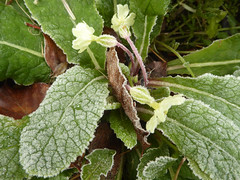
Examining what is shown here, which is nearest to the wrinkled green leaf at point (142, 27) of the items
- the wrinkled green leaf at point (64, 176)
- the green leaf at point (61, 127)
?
the green leaf at point (61, 127)

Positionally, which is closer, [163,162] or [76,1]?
[163,162]

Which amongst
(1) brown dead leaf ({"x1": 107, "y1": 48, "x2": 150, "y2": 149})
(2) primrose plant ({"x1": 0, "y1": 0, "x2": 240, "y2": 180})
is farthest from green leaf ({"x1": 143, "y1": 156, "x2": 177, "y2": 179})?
(1) brown dead leaf ({"x1": 107, "y1": 48, "x2": 150, "y2": 149})

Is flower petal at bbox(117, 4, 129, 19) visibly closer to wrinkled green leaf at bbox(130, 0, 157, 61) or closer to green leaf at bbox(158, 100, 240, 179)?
wrinkled green leaf at bbox(130, 0, 157, 61)

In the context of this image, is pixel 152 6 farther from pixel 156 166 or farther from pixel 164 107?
pixel 156 166

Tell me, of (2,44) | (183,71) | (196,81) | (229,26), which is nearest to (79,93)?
(2,44)

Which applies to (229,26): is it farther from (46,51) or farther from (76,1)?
(46,51)

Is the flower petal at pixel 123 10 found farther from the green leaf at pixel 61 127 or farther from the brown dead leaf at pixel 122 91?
the green leaf at pixel 61 127

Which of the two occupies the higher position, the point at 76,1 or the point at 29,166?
the point at 76,1
